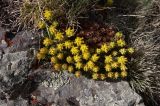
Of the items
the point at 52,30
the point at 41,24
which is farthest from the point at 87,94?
the point at 41,24

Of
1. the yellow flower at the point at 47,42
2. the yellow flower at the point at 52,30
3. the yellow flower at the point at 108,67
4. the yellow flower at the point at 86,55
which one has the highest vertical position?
the yellow flower at the point at 52,30

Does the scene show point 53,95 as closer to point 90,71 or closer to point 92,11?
point 90,71

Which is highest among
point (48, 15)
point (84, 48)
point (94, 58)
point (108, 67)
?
point (48, 15)

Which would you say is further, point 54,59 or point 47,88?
point 47,88

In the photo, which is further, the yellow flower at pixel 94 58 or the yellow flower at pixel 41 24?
the yellow flower at pixel 41 24

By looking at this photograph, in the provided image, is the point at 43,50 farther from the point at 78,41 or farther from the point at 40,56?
the point at 78,41

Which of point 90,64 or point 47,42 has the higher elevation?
point 47,42

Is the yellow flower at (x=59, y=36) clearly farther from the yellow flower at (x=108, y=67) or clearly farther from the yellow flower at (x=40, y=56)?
the yellow flower at (x=108, y=67)

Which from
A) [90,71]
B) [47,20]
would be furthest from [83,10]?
[90,71]

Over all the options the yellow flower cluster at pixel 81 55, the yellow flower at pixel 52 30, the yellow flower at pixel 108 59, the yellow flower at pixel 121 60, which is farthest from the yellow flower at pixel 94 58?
the yellow flower at pixel 52 30
